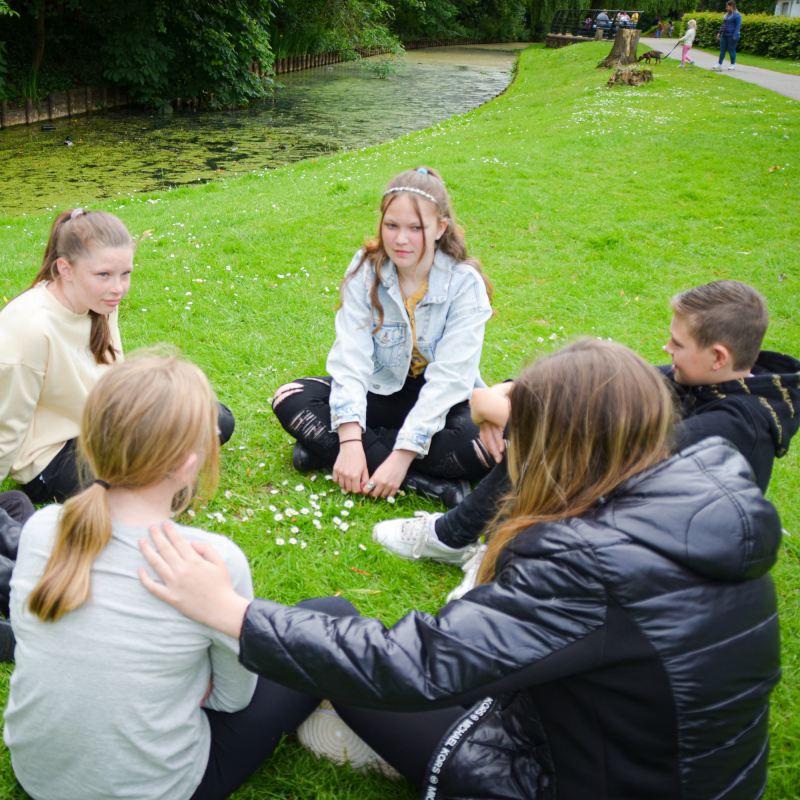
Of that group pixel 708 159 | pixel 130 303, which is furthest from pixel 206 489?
pixel 708 159

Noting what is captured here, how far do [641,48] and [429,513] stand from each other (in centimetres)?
3496

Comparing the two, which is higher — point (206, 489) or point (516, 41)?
point (516, 41)

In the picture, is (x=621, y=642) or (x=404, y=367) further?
(x=404, y=367)

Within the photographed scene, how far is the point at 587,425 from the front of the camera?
1630 millimetres

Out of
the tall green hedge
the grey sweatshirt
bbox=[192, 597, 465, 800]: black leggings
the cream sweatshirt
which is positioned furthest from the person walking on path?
the grey sweatshirt

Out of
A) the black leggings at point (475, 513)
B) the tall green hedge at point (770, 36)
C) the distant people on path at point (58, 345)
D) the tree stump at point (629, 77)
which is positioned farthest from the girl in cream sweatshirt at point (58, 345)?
the tall green hedge at point (770, 36)

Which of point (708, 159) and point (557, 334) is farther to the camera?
point (708, 159)

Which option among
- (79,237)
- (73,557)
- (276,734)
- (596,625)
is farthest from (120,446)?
(79,237)

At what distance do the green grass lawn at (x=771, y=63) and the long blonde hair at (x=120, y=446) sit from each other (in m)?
29.2

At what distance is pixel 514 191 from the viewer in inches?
366

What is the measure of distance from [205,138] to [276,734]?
18512 millimetres

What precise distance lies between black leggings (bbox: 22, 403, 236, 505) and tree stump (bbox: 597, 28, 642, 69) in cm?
2346

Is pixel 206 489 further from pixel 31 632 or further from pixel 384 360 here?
pixel 384 360

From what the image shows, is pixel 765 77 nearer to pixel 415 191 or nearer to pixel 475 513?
pixel 415 191
